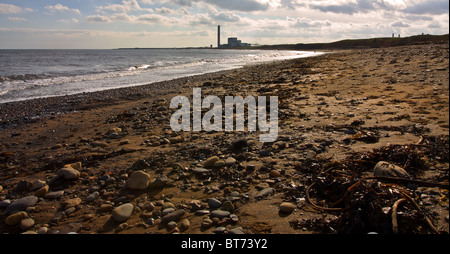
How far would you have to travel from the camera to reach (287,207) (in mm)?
2844

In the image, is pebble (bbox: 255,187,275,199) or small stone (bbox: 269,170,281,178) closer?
pebble (bbox: 255,187,275,199)

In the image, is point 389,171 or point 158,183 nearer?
point 389,171

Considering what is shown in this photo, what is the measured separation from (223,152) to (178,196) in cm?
140

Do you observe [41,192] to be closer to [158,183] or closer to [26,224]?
[26,224]

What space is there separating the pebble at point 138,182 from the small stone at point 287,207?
180 cm

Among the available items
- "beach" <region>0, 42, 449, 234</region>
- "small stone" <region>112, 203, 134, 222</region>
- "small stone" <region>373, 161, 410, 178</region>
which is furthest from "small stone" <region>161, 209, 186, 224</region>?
"small stone" <region>373, 161, 410, 178</region>

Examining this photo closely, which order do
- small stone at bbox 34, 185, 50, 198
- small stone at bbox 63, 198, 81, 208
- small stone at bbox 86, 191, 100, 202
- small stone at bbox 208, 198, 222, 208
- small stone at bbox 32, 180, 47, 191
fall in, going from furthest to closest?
small stone at bbox 32, 180, 47, 191 < small stone at bbox 34, 185, 50, 198 < small stone at bbox 86, 191, 100, 202 < small stone at bbox 63, 198, 81, 208 < small stone at bbox 208, 198, 222, 208

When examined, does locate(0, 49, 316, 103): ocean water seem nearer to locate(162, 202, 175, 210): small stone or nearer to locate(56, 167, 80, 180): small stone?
locate(56, 167, 80, 180): small stone

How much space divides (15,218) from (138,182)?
4.41ft

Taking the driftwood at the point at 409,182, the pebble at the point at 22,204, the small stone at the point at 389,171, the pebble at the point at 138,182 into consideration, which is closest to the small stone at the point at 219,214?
the pebble at the point at 138,182

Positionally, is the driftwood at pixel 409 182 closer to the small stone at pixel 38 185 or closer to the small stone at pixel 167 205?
the small stone at pixel 167 205

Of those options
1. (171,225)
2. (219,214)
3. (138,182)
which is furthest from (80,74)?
(219,214)

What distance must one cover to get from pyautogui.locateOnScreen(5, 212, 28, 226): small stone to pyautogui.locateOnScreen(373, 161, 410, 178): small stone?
397cm

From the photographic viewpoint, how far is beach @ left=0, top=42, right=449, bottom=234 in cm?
264
